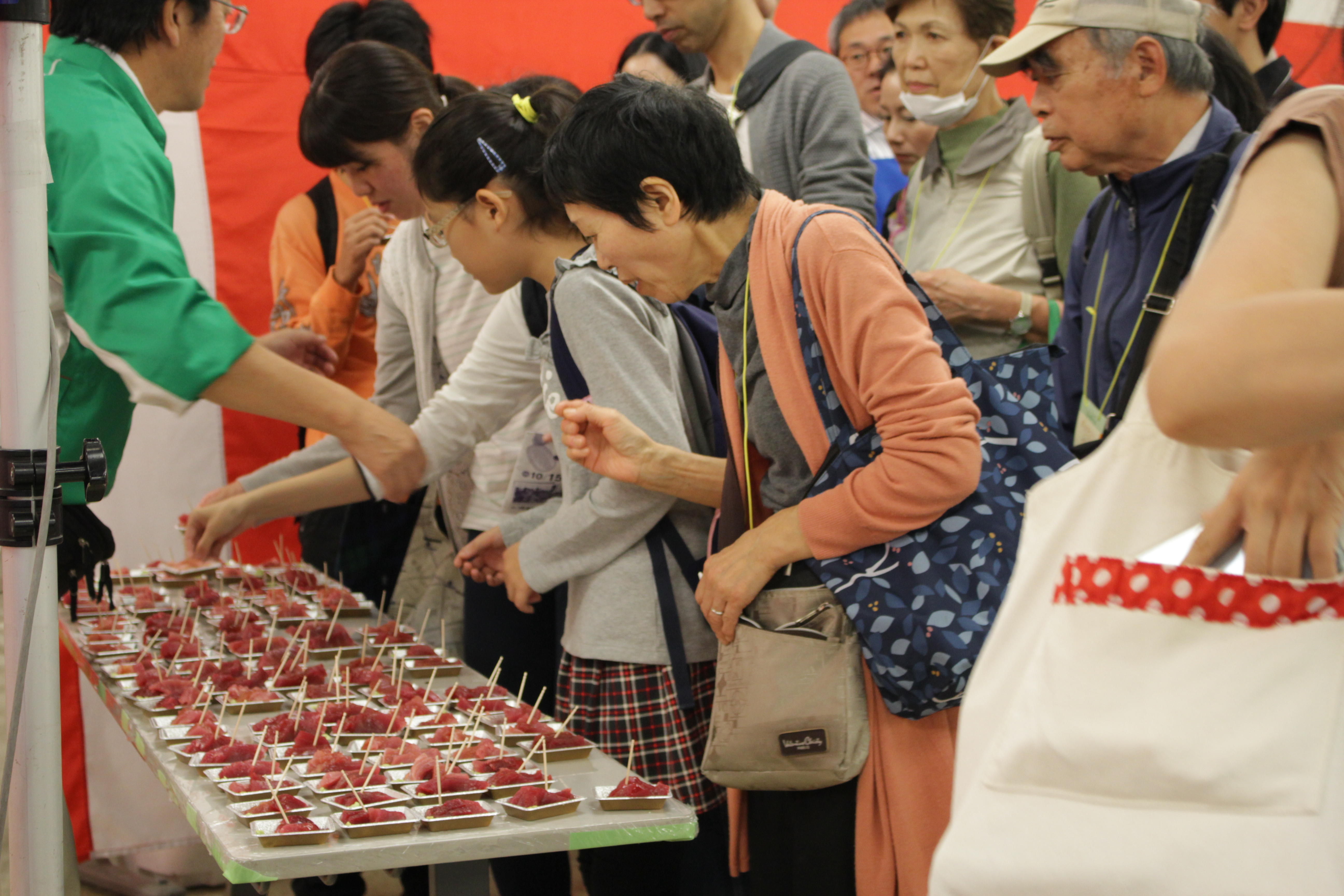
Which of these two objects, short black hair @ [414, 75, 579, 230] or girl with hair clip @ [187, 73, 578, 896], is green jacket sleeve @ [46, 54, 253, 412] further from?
girl with hair clip @ [187, 73, 578, 896]

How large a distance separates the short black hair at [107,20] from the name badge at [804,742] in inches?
67.9

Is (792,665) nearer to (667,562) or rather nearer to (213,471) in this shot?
(667,562)

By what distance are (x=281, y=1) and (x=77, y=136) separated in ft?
7.15

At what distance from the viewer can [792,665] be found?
158 centimetres

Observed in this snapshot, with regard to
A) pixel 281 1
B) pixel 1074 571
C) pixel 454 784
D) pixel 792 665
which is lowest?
pixel 454 784

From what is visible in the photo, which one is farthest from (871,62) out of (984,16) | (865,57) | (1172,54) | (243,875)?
(243,875)

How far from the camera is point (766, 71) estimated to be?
2906 millimetres

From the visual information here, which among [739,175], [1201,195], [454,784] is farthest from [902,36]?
[454,784]

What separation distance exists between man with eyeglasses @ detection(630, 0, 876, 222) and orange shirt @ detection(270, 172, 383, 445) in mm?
1100

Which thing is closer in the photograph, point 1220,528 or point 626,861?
point 1220,528

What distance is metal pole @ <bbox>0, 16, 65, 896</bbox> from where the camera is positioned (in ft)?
4.67

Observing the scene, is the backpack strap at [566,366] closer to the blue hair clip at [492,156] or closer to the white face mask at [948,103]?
the blue hair clip at [492,156]

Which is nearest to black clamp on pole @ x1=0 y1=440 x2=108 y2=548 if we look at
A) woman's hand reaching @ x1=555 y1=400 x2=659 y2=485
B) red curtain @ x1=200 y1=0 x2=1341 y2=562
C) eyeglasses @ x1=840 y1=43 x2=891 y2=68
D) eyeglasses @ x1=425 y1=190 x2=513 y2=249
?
woman's hand reaching @ x1=555 y1=400 x2=659 y2=485

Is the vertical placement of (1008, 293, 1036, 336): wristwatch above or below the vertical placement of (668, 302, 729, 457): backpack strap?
above
